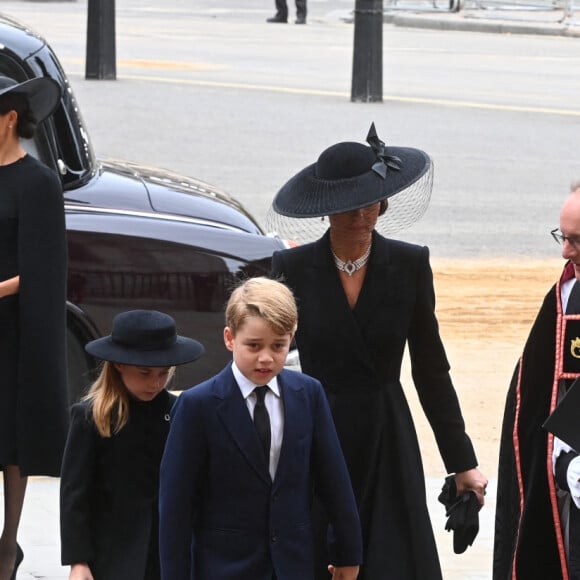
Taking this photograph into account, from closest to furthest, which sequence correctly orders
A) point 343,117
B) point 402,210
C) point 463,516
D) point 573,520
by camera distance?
point 573,520
point 463,516
point 402,210
point 343,117

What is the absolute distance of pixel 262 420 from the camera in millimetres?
4035

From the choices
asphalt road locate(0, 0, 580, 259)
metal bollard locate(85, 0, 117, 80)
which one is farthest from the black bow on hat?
metal bollard locate(85, 0, 117, 80)

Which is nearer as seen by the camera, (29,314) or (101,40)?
(29,314)

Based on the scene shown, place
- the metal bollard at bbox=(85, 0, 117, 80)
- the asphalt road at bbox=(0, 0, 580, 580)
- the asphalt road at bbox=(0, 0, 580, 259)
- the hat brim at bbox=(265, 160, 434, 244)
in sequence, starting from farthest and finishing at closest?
1. the metal bollard at bbox=(85, 0, 117, 80)
2. the asphalt road at bbox=(0, 0, 580, 259)
3. the asphalt road at bbox=(0, 0, 580, 580)
4. the hat brim at bbox=(265, 160, 434, 244)

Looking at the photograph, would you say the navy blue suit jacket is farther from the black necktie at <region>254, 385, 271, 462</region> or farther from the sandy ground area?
the sandy ground area

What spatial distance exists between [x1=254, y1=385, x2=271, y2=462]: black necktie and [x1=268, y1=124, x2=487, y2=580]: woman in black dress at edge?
0.51 m

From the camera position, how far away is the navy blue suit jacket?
3.97m

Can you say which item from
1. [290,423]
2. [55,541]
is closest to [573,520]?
[290,423]

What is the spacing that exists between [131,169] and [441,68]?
55.7 ft

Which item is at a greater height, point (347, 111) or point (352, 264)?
point (352, 264)

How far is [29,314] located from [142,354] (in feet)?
3.37

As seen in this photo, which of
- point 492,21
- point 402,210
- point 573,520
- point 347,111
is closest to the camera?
point 573,520

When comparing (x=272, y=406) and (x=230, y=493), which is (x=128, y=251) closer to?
(x=272, y=406)

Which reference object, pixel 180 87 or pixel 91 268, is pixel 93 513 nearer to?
pixel 91 268
